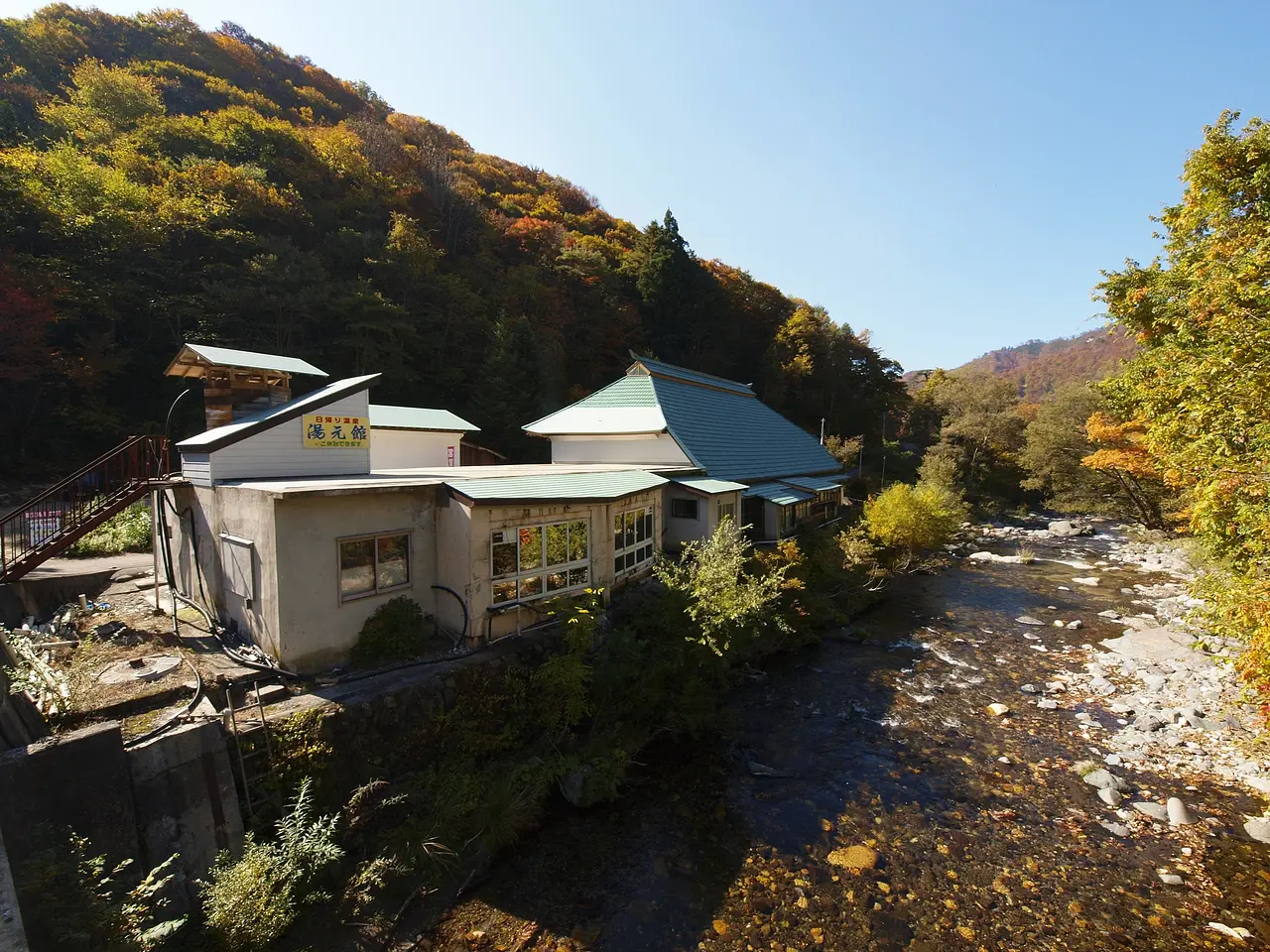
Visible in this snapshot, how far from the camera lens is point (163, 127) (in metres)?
27.0

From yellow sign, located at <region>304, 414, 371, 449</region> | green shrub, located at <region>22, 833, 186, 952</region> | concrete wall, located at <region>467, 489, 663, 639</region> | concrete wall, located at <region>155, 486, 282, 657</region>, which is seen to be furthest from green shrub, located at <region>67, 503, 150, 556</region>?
green shrub, located at <region>22, 833, 186, 952</region>

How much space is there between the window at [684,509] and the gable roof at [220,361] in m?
10.8

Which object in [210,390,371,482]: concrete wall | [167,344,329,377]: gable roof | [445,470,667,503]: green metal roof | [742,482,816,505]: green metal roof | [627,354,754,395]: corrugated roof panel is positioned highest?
[627,354,754,395]: corrugated roof panel

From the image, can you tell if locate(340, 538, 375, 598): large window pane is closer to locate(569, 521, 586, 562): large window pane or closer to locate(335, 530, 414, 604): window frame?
locate(335, 530, 414, 604): window frame

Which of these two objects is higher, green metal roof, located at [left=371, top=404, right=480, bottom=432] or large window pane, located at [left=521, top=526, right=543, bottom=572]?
green metal roof, located at [left=371, top=404, right=480, bottom=432]

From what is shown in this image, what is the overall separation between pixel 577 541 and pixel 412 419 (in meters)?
11.6

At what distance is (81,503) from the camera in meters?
10.7

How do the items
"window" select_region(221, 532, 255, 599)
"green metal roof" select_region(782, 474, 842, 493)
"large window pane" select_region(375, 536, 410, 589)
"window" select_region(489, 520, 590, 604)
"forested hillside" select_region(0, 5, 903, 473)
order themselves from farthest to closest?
"green metal roof" select_region(782, 474, 842, 493), "forested hillside" select_region(0, 5, 903, 473), "window" select_region(489, 520, 590, 604), "large window pane" select_region(375, 536, 410, 589), "window" select_region(221, 532, 255, 599)

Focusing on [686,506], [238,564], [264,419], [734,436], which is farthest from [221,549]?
[734,436]

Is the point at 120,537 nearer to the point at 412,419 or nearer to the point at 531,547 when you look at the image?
the point at 412,419

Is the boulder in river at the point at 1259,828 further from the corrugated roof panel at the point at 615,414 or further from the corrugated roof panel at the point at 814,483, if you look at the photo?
the corrugated roof panel at the point at 615,414

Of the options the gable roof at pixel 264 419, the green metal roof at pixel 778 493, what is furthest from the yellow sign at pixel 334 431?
the green metal roof at pixel 778 493

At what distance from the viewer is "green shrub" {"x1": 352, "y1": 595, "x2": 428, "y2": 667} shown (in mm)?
8684

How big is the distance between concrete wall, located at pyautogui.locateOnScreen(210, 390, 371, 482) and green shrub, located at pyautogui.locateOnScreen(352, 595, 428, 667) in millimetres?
3733
